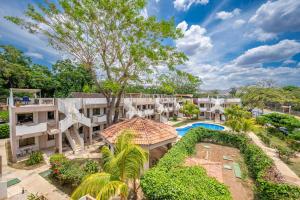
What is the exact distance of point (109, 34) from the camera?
656 inches

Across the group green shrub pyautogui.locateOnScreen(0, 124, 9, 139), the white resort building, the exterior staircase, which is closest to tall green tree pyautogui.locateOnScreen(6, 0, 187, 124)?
the exterior staircase

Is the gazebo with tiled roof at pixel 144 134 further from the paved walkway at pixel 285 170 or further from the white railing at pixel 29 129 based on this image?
the paved walkway at pixel 285 170

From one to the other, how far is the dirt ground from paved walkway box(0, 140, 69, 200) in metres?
9.77

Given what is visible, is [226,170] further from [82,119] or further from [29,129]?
[29,129]

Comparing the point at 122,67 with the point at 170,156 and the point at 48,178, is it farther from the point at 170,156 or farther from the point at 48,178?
the point at 48,178

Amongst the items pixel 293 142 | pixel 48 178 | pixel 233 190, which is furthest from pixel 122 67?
pixel 293 142

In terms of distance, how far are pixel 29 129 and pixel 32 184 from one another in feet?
19.7

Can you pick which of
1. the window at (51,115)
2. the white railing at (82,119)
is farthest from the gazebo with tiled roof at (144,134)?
the window at (51,115)

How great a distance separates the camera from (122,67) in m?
17.8

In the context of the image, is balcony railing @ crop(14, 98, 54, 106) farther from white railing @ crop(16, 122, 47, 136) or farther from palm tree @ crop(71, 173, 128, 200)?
palm tree @ crop(71, 173, 128, 200)

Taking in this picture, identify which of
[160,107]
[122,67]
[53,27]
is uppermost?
[53,27]

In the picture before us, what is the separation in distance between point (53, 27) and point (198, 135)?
21.0 m

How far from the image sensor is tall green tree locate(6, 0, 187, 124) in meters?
15.5

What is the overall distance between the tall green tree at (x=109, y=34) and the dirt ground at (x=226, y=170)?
423 inches
